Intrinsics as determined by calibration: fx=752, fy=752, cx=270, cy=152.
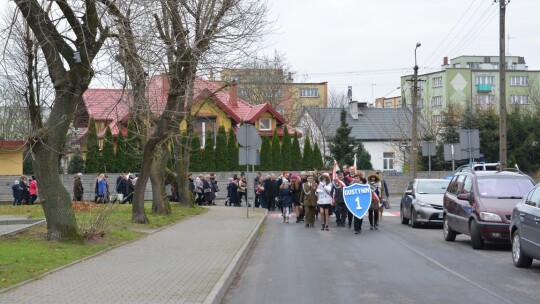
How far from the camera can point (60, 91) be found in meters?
15.5

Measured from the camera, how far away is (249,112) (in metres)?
58.1

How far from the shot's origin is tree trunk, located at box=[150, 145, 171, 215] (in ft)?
83.1

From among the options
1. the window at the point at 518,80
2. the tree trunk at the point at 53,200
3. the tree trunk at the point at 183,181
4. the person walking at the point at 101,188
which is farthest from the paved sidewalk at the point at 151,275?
the window at the point at 518,80

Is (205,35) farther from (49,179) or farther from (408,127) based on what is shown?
A: (408,127)

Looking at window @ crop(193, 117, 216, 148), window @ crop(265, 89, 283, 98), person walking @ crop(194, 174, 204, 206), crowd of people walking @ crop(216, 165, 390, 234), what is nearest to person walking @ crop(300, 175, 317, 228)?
crowd of people walking @ crop(216, 165, 390, 234)

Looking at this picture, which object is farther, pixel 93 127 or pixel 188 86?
pixel 93 127

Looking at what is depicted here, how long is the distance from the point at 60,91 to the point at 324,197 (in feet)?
32.7

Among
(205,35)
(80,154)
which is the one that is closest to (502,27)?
(205,35)

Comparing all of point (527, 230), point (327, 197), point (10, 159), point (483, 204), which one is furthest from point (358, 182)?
point (10, 159)

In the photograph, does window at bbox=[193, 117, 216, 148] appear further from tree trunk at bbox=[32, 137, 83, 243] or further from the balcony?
the balcony

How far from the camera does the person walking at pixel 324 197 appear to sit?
75.6ft

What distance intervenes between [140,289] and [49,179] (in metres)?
6.15

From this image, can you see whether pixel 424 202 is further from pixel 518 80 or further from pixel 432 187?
pixel 518 80

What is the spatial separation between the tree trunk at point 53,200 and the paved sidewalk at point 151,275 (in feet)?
3.83
